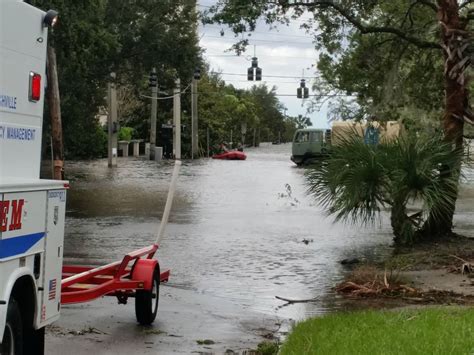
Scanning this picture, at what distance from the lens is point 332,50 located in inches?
712

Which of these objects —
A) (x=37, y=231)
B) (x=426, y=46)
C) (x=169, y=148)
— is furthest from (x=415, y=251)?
(x=169, y=148)

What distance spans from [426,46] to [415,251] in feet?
15.0

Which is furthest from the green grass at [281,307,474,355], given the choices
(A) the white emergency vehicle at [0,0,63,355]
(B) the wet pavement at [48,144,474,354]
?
(A) the white emergency vehicle at [0,0,63,355]

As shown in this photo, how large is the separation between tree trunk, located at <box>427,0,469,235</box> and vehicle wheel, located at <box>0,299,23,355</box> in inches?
384

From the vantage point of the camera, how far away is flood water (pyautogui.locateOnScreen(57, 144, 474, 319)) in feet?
36.4

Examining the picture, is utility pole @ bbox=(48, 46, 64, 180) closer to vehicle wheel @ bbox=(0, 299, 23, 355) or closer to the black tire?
the black tire

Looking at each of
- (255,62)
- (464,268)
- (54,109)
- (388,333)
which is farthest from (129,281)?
(255,62)

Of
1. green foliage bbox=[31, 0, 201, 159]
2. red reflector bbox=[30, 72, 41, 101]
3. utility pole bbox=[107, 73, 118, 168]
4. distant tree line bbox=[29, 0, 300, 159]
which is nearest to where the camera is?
red reflector bbox=[30, 72, 41, 101]

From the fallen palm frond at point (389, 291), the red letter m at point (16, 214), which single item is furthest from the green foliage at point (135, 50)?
the red letter m at point (16, 214)

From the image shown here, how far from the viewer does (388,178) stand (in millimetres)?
12867

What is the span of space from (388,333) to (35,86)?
3677mm

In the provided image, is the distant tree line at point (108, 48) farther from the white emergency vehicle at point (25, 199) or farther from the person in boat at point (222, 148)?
the person in boat at point (222, 148)

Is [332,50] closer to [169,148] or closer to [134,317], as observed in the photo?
[134,317]

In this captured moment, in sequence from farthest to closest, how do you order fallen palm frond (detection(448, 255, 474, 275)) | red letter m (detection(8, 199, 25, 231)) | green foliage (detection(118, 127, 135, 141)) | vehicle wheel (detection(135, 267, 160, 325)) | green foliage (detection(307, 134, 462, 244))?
green foliage (detection(118, 127, 135, 141)) → green foliage (detection(307, 134, 462, 244)) → fallen palm frond (detection(448, 255, 474, 275)) → vehicle wheel (detection(135, 267, 160, 325)) → red letter m (detection(8, 199, 25, 231))
